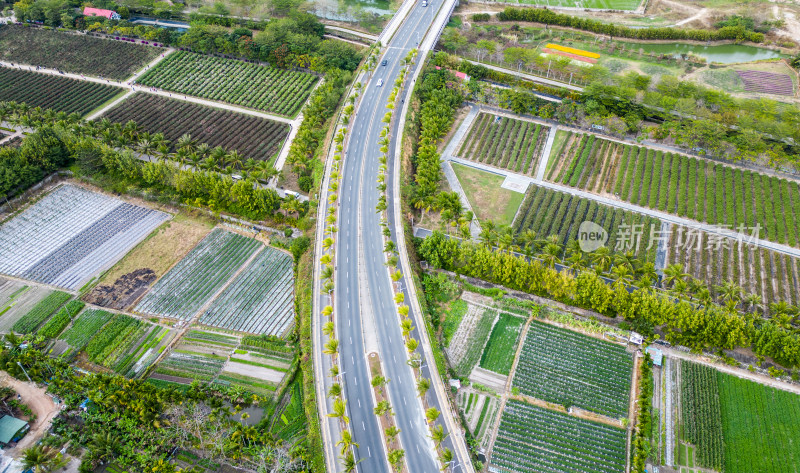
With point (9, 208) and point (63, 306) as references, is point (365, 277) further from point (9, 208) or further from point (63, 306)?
point (9, 208)

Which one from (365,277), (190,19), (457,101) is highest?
(190,19)

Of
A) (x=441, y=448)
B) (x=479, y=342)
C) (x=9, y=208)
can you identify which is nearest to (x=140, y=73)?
(x=9, y=208)

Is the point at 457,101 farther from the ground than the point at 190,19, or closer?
closer

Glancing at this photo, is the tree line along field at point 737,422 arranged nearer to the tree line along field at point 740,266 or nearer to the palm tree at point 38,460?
the tree line along field at point 740,266

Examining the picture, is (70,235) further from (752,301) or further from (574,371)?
(752,301)

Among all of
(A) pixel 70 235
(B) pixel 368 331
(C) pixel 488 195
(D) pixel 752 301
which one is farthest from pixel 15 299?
(D) pixel 752 301

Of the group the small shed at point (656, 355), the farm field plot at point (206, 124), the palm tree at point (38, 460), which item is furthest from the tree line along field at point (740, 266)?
the palm tree at point (38, 460)

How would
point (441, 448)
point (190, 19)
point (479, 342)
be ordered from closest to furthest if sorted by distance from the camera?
point (441, 448) → point (479, 342) → point (190, 19)
